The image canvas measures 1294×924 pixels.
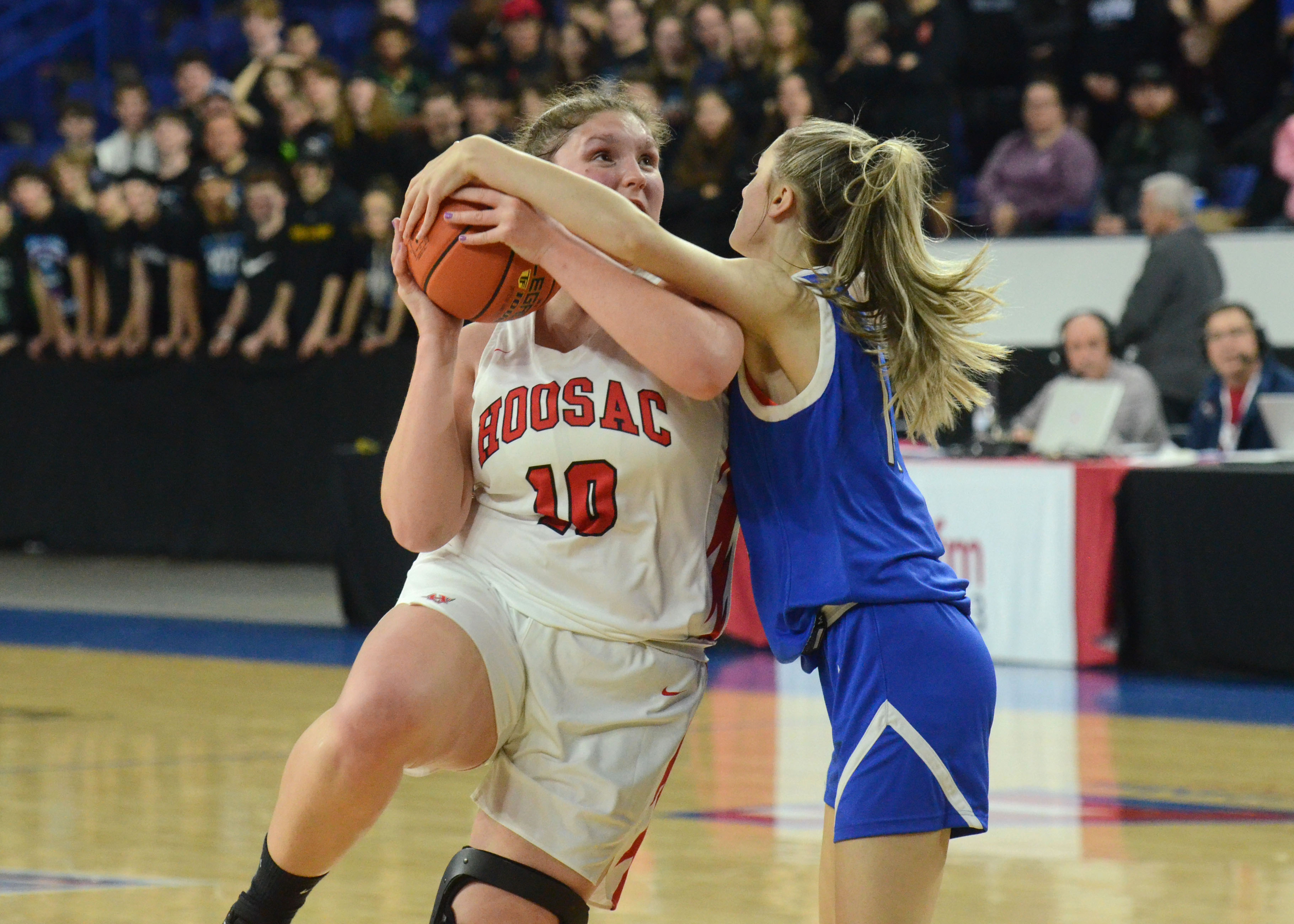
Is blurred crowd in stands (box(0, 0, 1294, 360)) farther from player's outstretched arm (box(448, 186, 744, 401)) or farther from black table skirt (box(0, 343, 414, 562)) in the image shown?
player's outstretched arm (box(448, 186, 744, 401))

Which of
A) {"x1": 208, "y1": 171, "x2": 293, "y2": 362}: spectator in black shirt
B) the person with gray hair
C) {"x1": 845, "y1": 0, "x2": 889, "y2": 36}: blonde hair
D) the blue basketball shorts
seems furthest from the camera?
{"x1": 208, "y1": 171, "x2": 293, "y2": 362}: spectator in black shirt

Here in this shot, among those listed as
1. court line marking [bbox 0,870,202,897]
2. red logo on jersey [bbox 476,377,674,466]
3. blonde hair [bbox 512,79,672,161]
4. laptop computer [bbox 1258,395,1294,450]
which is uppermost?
blonde hair [bbox 512,79,672,161]

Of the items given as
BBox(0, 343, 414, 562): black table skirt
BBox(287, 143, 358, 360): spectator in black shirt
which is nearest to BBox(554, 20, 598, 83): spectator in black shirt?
BBox(287, 143, 358, 360): spectator in black shirt

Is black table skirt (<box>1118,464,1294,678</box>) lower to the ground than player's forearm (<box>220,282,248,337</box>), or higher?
lower

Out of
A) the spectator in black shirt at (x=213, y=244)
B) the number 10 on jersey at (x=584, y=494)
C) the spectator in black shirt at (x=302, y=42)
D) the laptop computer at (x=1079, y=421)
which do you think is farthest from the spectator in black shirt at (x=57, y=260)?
the number 10 on jersey at (x=584, y=494)

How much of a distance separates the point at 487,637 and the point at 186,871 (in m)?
1.73

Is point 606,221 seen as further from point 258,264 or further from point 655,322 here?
point 258,264

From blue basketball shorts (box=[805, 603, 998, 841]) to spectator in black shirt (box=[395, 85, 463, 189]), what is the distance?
323 inches

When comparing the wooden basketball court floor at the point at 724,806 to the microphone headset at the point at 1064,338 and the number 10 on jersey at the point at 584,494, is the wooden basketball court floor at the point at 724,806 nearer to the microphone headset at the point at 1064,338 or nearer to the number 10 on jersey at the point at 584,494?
the number 10 on jersey at the point at 584,494

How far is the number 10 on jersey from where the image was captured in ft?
9.20

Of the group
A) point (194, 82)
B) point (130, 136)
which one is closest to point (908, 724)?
point (194, 82)

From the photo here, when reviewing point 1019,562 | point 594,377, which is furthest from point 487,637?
point 1019,562

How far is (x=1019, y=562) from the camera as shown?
7.54 metres

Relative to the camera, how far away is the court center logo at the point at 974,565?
7594 millimetres
